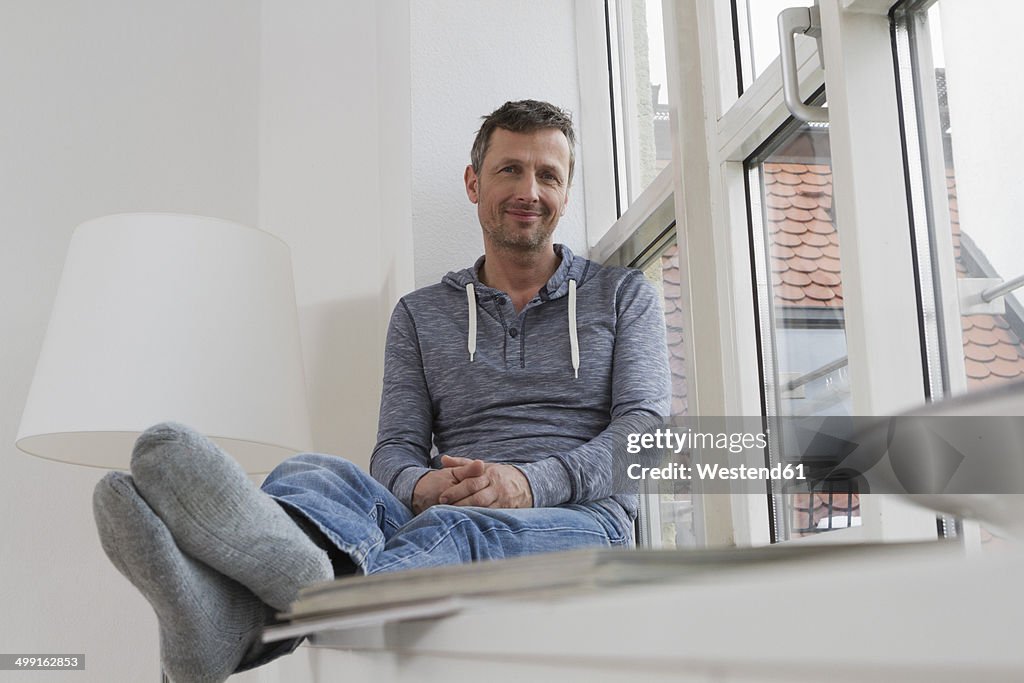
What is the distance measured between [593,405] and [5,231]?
1.47 m

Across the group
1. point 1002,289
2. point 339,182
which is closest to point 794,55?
point 1002,289

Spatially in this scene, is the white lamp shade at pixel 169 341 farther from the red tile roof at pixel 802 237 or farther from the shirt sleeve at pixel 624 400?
the red tile roof at pixel 802 237

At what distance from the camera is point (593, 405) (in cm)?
165

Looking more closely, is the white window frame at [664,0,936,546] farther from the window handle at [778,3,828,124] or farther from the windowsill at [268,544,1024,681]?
the windowsill at [268,544,1024,681]

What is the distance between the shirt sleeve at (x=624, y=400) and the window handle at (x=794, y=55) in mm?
519

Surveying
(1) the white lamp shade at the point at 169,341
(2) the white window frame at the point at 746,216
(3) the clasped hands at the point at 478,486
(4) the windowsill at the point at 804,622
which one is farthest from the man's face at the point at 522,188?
(4) the windowsill at the point at 804,622

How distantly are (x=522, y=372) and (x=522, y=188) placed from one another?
33 cm

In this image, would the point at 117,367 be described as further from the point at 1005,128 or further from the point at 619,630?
the point at 619,630

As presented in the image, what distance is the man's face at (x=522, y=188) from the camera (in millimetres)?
1783

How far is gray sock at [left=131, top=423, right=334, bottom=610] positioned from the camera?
28.1 inches

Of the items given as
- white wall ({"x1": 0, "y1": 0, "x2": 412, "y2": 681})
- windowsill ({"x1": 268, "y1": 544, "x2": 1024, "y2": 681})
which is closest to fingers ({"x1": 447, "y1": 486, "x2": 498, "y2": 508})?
white wall ({"x1": 0, "y1": 0, "x2": 412, "y2": 681})

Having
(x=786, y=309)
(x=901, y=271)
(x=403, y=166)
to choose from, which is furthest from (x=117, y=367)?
(x=901, y=271)

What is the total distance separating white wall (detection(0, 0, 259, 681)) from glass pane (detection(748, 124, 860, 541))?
1390 millimetres

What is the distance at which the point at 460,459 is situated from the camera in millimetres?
1415
